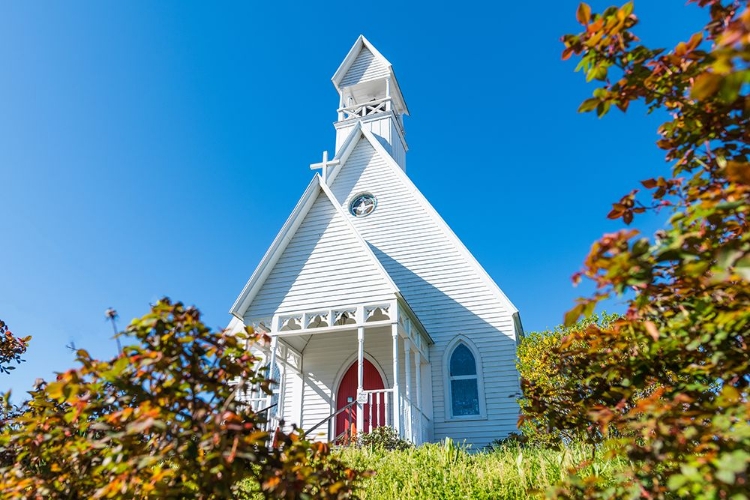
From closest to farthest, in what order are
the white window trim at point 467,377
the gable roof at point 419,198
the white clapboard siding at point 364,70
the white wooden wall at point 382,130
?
the white window trim at point 467,377
the gable roof at point 419,198
the white wooden wall at point 382,130
the white clapboard siding at point 364,70

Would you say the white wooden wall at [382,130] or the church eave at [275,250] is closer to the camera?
the church eave at [275,250]

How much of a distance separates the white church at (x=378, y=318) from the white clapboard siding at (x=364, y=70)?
15.7ft

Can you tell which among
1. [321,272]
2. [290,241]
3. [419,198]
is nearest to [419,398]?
[321,272]

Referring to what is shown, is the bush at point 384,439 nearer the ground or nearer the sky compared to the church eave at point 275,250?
nearer the ground

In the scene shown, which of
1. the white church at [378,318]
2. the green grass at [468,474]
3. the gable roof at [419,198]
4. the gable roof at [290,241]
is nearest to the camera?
the green grass at [468,474]

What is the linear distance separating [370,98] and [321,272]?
12642mm

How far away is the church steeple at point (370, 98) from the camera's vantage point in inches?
768

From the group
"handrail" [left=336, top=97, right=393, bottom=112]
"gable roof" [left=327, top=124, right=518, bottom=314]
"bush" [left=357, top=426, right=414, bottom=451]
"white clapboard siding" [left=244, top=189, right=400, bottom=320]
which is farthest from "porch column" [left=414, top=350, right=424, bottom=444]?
"handrail" [left=336, top=97, right=393, bottom=112]

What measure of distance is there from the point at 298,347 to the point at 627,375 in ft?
38.3

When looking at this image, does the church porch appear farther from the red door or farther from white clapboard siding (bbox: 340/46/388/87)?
white clapboard siding (bbox: 340/46/388/87)

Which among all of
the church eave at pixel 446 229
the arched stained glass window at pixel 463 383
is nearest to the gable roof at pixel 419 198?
the church eave at pixel 446 229

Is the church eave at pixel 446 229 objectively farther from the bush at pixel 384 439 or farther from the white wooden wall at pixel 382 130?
the bush at pixel 384 439

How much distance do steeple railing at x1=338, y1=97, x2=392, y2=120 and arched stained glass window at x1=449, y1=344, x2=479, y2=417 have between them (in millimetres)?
10778

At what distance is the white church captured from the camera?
1136 centimetres
